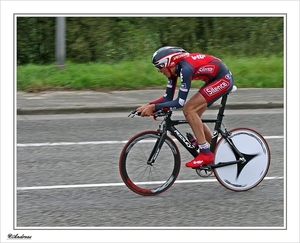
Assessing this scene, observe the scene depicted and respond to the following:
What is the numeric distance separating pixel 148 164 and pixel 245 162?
119 cm

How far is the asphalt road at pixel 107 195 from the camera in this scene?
6645mm

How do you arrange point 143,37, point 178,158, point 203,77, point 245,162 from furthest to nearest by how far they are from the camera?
point 143,37
point 245,162
point 178,158
point 203,77

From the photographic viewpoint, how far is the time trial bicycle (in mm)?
7238

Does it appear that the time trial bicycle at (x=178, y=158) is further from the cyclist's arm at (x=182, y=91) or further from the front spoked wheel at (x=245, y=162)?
the cyclist's arm at (x=182, y=91)

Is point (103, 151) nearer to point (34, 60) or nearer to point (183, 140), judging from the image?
point (183, 140)

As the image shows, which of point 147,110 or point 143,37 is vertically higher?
point 143,37

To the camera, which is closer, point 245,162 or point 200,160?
point 200,160

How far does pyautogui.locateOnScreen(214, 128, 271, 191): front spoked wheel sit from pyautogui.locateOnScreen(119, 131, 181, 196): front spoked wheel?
0.57m

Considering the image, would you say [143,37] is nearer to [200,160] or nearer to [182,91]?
[200,160]

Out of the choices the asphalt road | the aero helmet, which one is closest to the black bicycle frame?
the asphalt road

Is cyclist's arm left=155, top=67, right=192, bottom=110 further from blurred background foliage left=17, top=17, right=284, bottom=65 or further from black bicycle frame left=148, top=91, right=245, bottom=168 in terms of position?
blurred background foliage left=17, top=17, right=284, bottom=65

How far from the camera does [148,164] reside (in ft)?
24.3

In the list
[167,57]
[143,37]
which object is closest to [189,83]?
[167,57]

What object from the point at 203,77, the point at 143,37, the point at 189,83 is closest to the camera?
the point at 189,83
